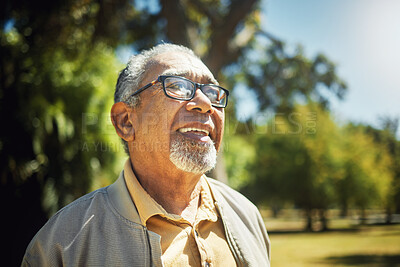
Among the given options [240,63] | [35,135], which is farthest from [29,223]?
[240,63]

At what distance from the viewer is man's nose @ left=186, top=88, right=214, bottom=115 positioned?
1.91 metres

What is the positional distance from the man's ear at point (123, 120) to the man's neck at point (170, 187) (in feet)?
0.76

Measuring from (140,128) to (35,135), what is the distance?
8.89m

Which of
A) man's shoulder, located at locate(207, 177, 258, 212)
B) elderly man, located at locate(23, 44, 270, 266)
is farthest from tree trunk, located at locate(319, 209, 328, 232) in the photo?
elderly man, located at locate(23, 44, 270, 266)

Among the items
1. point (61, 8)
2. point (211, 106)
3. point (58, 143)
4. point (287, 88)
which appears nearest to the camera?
point (211, 106)

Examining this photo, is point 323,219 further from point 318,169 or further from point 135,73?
point 135,73

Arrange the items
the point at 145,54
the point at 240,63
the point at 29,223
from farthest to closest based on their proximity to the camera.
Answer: the point at 240,63
the point at 29,223
the point at 145,54

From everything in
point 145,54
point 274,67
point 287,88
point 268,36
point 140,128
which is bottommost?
point 140,128

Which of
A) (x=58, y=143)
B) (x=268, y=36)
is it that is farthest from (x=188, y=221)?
(x=58, y=143)

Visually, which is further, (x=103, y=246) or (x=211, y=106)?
(x=211, y=106)

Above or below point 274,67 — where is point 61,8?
above

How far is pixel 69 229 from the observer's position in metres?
1.62

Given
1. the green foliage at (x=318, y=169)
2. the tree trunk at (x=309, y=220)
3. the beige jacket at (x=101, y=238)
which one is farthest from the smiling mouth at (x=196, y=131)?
the tree trunk at (x=309, y=220)

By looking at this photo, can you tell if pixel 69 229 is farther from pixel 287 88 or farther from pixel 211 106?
pixel 287 88
